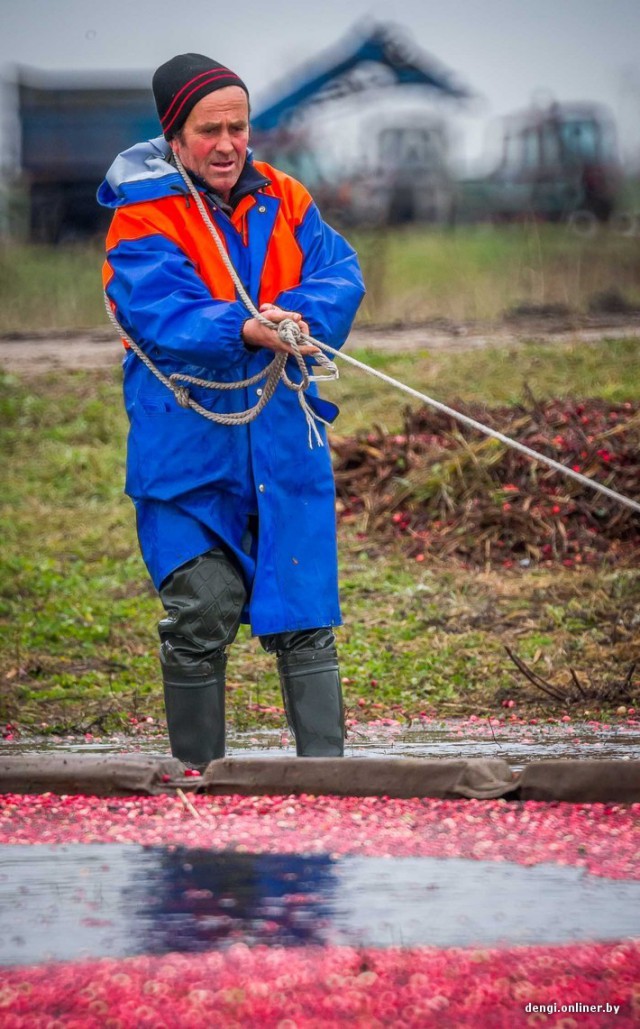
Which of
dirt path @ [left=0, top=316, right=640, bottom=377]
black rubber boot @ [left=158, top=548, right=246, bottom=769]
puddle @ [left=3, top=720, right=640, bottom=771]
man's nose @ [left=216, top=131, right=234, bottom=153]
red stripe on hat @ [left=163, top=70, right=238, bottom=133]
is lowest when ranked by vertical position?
puddle @ [left=3, top=720, right=640, bottom=771]

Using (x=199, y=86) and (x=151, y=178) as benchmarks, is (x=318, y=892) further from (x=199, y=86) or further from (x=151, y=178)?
(x=199, y=86)

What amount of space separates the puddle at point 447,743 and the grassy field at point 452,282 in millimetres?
11538

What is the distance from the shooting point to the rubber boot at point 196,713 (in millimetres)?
4215

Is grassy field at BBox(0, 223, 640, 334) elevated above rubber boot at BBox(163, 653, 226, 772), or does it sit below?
above

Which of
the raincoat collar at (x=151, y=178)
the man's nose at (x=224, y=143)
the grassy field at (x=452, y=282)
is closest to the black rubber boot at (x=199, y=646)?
the raincoat collar at (x=151, y=178)

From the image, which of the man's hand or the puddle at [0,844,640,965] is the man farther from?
the puddle at [0,844,640,965]

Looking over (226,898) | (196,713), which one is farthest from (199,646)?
(226,898)

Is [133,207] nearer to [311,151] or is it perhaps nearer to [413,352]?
[413,352]

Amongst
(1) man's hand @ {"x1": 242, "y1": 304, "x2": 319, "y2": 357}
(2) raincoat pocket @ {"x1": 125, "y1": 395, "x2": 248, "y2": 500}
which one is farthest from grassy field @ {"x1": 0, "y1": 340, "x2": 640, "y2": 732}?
(1) man's hand @ {"x1": 242, "y1": 304, "x2": 319, "y2": 357}

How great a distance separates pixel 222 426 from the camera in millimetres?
4145

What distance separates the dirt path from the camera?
1495 centimetres

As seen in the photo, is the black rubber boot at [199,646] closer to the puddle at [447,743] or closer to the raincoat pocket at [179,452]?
the raincoat pocket at [179,452]

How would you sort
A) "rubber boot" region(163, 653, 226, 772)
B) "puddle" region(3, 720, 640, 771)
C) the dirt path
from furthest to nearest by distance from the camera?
the dirt path
"puddle" region(3, 720, 640, 771)
"rubber boot" region(163, 653, 226, 772)

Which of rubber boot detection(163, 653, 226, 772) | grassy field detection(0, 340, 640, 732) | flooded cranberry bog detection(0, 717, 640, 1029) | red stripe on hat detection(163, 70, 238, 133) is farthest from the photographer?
grassy field detection(0, 340, 640, 732)
